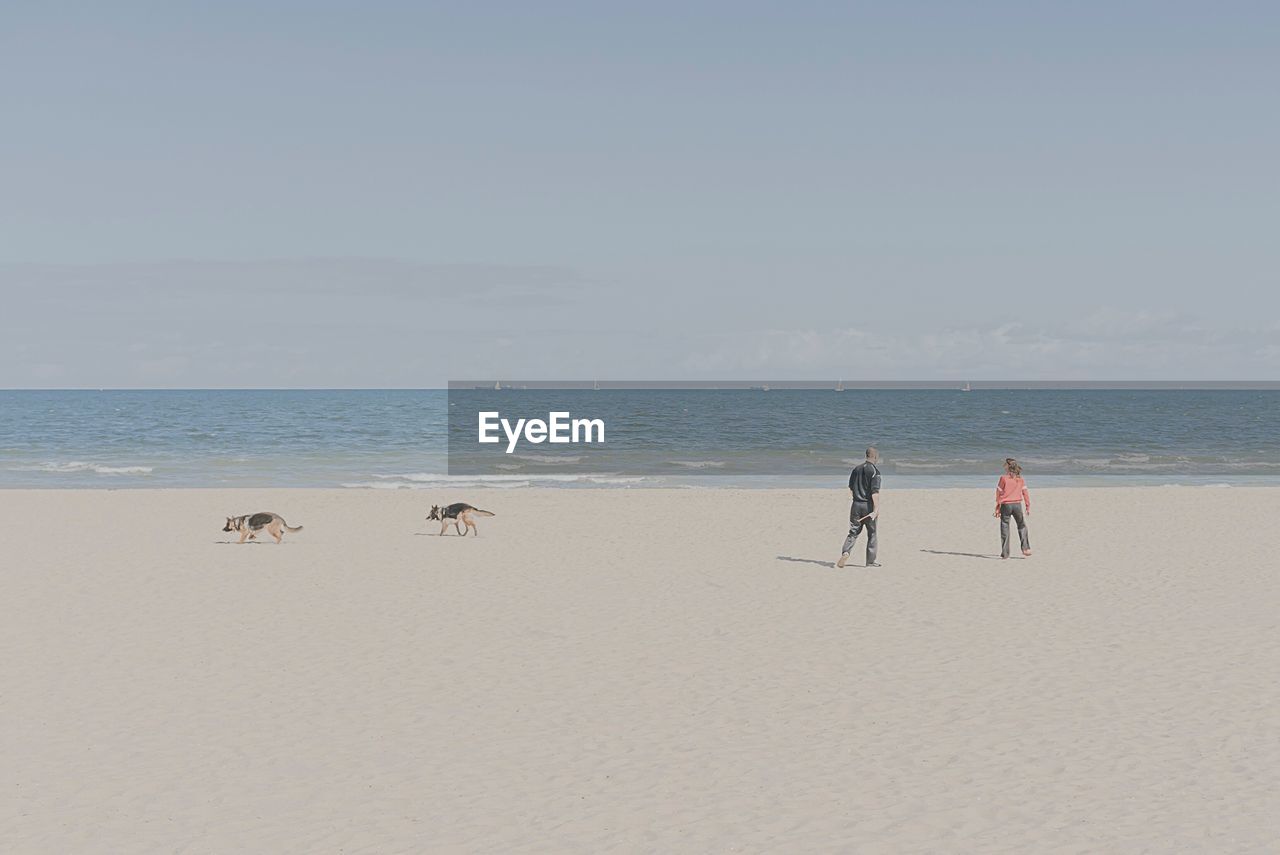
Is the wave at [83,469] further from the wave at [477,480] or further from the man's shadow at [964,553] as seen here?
the man's shadow at [964,553]

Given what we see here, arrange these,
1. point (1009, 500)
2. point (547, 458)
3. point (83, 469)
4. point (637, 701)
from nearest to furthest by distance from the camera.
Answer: point (637, 701)
point (1009, 500)
point (83, 469)
point (547, 458)

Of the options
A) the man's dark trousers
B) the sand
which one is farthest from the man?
the sand

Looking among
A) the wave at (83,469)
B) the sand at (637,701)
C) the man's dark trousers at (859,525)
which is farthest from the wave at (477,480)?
the man's dark trousers at (859,525)

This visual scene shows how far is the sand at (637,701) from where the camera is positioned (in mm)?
7332

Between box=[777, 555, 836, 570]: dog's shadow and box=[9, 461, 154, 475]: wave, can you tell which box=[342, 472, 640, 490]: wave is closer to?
box=[9, 461, 154, 475]: wave

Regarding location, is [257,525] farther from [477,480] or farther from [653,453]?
[653,453]

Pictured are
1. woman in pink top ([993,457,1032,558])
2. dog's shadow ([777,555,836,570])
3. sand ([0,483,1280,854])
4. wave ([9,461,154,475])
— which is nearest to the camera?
sand ([0,483,1280,854])

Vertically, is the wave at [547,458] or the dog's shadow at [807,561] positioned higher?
the wave at [547,458]

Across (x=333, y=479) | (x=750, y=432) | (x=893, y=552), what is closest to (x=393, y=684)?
(x=893, y=552)

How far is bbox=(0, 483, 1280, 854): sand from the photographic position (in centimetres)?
733

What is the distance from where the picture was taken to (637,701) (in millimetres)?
10289

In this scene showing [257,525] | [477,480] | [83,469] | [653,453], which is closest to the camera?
[257,525]

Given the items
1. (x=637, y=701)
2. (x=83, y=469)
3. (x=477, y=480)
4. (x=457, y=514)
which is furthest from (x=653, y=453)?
(x=637, y=701)

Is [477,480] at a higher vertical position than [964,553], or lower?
higher
